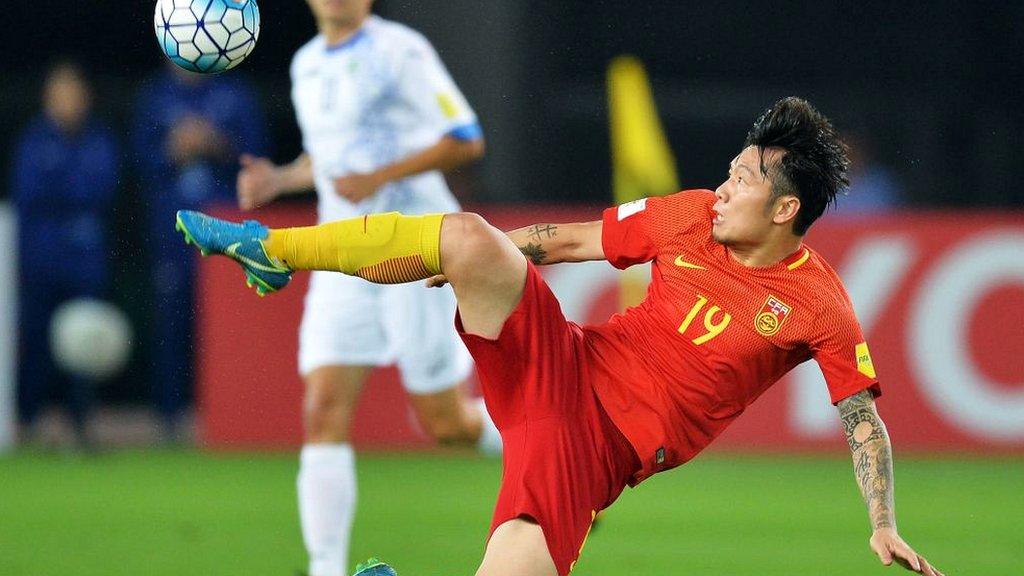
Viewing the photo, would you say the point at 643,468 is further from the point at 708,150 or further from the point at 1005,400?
the point at 708,150

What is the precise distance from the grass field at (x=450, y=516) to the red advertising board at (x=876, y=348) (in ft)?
0.63

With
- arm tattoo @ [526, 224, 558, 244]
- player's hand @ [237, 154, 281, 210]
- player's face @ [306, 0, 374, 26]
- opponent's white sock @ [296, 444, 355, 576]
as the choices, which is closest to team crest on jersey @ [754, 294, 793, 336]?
arm tattoo @ [526, 224, 558, 244]

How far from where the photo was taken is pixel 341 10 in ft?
22.0

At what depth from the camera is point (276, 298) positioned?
10.5 metres

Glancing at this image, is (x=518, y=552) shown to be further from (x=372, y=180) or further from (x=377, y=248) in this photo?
(x=372, y=180)

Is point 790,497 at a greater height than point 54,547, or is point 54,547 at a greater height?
point 54,547

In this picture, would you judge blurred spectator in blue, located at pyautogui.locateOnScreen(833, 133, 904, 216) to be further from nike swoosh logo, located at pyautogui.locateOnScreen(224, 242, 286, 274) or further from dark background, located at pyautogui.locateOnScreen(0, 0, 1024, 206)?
nike swoosh logo, located at pyautogui.locateOnScreen(224, 242, 286, 274)

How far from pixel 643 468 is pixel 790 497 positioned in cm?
412

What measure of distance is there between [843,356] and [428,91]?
8.05ft

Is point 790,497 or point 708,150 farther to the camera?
point 708,150

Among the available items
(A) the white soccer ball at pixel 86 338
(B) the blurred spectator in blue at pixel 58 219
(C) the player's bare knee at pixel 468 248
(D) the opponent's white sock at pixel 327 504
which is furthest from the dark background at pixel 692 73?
(C) the player's bare knee at pixel 468 248

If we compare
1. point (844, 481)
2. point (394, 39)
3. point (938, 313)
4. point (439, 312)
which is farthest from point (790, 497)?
point (394, 39)

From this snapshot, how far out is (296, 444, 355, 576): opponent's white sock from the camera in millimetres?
6129

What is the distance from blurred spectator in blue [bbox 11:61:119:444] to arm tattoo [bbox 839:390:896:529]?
22.5 feet
